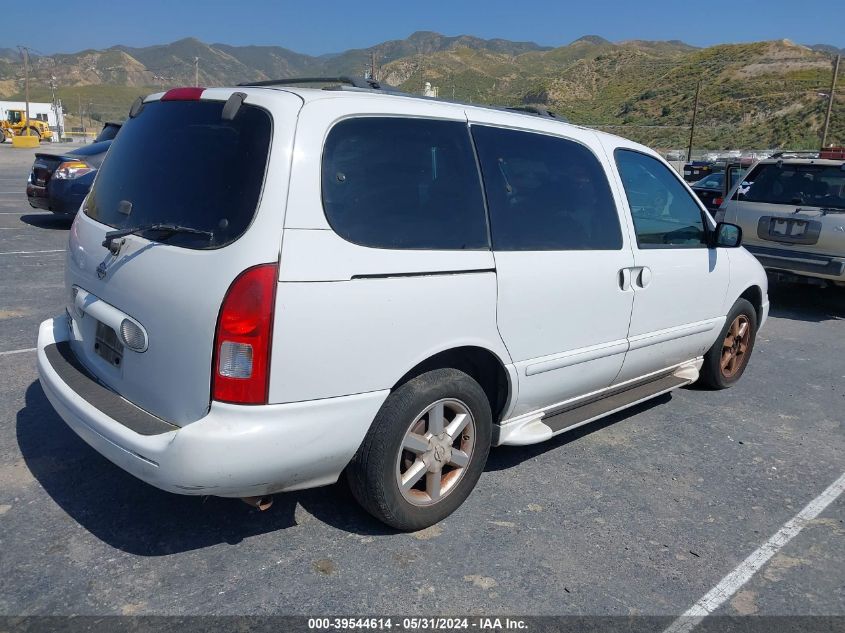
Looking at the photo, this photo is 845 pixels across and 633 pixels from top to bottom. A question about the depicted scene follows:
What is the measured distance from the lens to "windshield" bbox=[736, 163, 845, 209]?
8.04 metres

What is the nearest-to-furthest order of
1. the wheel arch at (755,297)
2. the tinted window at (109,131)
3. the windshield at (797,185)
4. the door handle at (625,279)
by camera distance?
the door handle at (625,279) → the wheel arch at (755,297) → the windshield at (797,185) → the tinted window at (109,131)

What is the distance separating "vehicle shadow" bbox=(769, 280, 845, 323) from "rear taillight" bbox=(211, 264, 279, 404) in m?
7.41

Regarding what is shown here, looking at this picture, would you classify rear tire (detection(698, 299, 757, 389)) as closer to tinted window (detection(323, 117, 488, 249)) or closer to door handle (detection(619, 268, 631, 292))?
door handle (detection(619, 268, 631, 292))

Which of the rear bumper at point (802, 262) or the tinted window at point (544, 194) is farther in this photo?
the rear bumper at point (802, 262)

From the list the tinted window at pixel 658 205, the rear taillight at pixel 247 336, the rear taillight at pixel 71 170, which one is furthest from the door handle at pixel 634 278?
the rear taillight at pixel 71 170

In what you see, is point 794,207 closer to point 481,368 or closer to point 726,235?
point 726,235

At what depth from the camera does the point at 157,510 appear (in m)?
3.27

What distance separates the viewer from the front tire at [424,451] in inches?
116

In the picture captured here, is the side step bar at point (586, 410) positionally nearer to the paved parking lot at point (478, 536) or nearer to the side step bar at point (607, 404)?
the side step bar at point (607, 404)

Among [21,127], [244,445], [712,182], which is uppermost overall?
[21,127]

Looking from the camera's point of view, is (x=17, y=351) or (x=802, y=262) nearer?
(x=17, y=351)

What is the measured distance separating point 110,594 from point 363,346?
51.8 inches

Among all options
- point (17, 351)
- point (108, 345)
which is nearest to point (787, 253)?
point (108, 345)

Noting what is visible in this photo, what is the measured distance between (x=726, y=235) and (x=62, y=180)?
32.5ft
